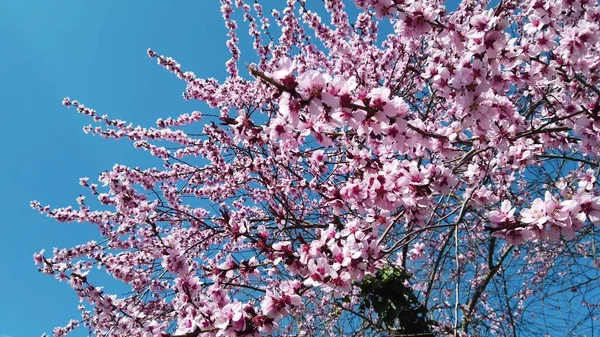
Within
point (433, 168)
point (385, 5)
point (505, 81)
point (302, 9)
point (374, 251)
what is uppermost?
point (302, 9)

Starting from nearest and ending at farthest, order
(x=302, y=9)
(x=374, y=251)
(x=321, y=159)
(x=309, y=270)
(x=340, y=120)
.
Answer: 1. (x=340, y=120)
2. (x=309, y=270)
3. (x=374, y=251)
4. (x=321, y=159)
5. (x=302, y=9)

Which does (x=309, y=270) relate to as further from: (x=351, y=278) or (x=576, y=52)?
(x=576, y=52)

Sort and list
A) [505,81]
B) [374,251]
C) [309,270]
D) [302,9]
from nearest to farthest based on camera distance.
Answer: [309,270] → [374,251] → [505,81] → [302,9]

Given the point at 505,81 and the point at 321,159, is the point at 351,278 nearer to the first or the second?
the point at 505,81

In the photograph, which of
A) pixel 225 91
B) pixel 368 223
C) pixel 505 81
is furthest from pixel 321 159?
pixel 225 91

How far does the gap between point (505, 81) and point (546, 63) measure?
0.41m

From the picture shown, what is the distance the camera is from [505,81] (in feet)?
9.14

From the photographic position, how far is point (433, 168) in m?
2.70

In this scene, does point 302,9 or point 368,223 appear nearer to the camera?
point 368,223

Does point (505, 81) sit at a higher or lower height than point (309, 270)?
higher

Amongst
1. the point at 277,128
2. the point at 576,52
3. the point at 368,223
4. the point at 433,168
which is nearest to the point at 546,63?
the point at 576,52

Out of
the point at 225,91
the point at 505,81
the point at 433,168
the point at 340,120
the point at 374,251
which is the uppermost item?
the point at 225,91

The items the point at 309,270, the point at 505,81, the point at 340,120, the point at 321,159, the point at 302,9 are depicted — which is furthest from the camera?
the point at 302,9

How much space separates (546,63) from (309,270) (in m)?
2.26
